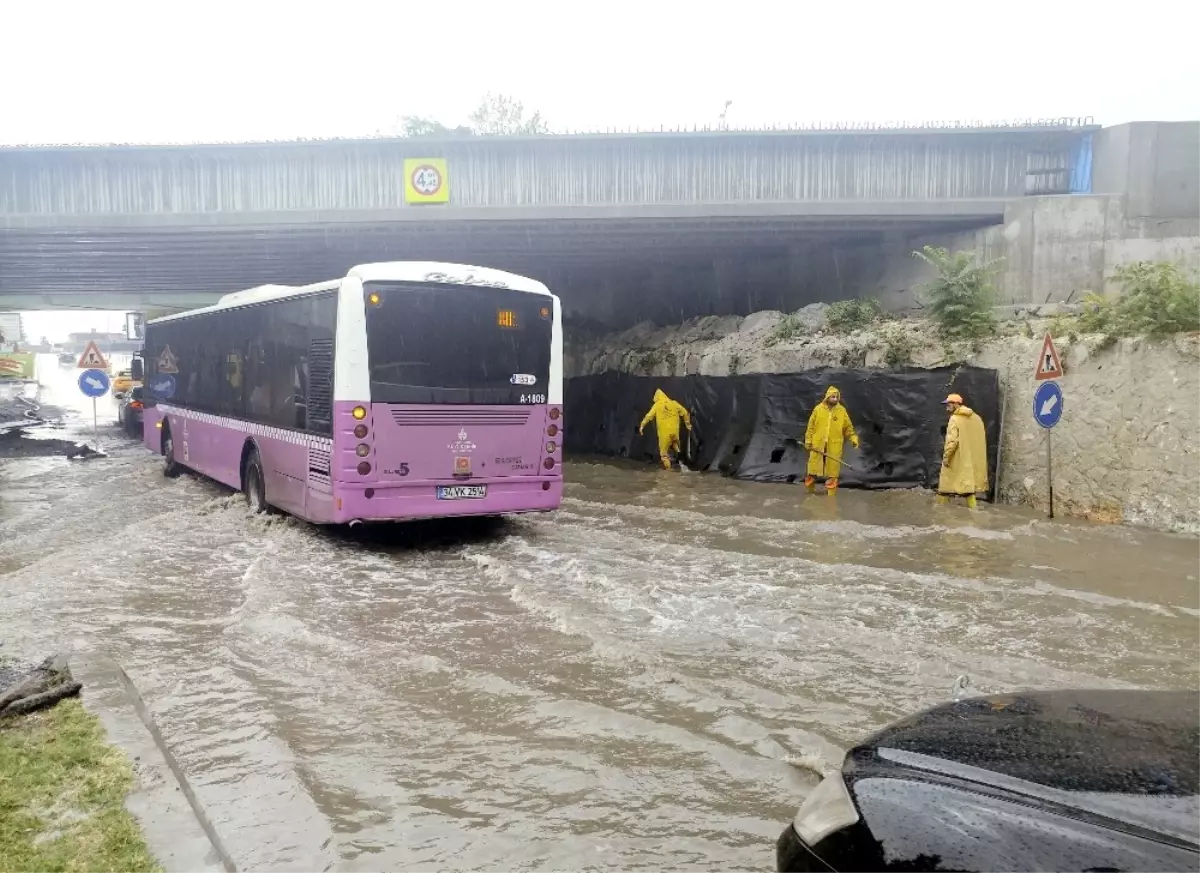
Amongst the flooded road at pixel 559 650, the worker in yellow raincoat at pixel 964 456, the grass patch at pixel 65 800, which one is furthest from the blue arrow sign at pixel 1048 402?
the grass patch at pixel 65 800

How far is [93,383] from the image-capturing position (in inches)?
984

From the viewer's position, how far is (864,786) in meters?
2.48

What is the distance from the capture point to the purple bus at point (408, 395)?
9.51 metres

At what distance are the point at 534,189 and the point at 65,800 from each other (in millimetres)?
17546

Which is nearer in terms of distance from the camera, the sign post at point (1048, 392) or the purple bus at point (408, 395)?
the purple bus at point (408, 395)

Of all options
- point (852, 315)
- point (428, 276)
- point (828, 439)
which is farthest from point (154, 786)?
point (852, 315)

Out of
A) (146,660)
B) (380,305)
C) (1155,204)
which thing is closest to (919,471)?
(1155,204)

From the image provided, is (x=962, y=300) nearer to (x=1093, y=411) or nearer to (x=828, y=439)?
(x=828, y=439)

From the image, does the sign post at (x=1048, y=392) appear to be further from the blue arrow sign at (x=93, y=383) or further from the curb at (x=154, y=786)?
the blue arrow sign at (x=93, y=383)

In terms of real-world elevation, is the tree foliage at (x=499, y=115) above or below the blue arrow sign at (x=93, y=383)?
above

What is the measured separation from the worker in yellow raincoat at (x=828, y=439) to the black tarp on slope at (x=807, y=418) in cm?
45

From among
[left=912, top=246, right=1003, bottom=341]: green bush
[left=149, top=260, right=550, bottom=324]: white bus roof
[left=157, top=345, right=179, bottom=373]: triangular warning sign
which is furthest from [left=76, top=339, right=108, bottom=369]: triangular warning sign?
[left=912, top=246, right=1003, bottom=341]: green bush

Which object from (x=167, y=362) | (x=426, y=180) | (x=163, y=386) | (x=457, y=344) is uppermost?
(x=426, y=180)

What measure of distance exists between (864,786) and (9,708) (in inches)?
174
